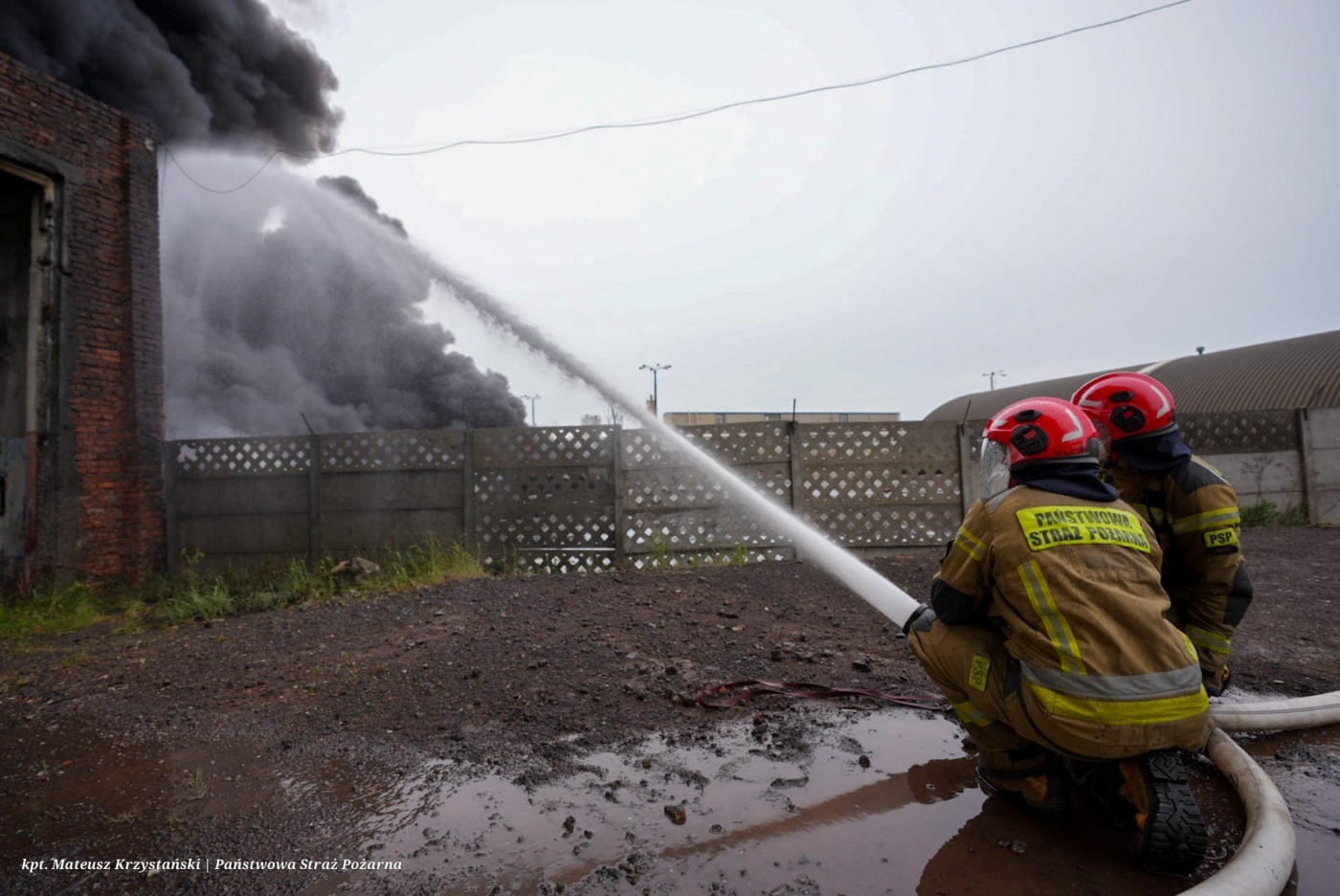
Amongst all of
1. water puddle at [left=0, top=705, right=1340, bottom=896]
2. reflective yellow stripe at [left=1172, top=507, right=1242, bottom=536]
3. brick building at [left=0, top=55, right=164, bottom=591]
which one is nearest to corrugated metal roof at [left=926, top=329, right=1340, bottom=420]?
reflective yellow stripe at [left=1172, top=507, right=1242, bottom=536]

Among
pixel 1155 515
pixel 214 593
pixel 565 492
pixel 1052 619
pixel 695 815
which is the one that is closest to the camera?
pixel 1052 619

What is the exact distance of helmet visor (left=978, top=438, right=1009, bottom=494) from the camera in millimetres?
2484

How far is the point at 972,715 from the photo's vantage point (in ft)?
8.14

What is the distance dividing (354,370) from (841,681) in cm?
2045

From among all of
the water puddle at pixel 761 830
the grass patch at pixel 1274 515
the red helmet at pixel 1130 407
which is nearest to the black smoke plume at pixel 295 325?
the water puddle at pixel 761 830

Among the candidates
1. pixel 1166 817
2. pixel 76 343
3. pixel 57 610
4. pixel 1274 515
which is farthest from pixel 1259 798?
pixel 1274 515

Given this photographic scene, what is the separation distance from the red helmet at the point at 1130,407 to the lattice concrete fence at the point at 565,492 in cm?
479

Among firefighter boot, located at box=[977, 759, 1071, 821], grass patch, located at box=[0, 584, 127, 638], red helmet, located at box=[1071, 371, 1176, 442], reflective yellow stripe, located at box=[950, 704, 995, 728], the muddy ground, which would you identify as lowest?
grass patch, located at box=[0, 584, 127, 638]

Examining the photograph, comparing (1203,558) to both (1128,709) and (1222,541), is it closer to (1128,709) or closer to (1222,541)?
(1222,541)

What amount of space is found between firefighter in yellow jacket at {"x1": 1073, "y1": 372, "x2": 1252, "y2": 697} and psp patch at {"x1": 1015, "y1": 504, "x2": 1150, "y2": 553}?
34.8 inches

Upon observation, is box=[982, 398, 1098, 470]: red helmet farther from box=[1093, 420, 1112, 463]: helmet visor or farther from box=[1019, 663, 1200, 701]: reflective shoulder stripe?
box=[1093, 420, 1112, 463]: helmet visor

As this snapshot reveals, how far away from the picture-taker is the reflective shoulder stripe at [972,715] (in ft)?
8.04

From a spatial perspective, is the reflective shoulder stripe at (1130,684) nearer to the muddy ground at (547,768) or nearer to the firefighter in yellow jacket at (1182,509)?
the muddy ground at (547,768)

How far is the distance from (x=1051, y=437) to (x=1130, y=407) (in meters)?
1.03
